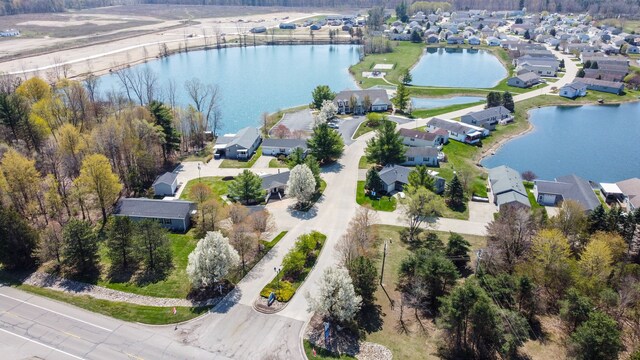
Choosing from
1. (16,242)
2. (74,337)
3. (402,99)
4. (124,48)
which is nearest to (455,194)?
(402,99)

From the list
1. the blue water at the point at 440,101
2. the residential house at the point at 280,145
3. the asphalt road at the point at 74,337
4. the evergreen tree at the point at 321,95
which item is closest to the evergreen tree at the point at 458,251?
the asphalt road at the point at 74,337

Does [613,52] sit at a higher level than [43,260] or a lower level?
higher

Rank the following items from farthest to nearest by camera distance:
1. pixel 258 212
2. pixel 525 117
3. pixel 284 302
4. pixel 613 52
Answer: pixel 613 52 → pixel 525 117 → pixel 258 212 → pixel 284 302

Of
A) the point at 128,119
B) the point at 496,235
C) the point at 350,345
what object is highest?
the point at 128,119

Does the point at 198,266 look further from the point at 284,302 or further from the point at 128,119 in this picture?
the point at 128,119

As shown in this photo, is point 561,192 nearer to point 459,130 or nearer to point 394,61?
point 459,130

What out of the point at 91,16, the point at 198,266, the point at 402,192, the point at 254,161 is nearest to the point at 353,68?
the point at 254,161

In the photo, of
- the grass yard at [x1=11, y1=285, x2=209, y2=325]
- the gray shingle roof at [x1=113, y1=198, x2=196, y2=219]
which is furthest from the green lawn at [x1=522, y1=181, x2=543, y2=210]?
the gray shingle roof at [x1=113, y1=198, x2=196, y2=219]

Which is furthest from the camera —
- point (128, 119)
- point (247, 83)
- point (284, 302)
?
point (247, 83)

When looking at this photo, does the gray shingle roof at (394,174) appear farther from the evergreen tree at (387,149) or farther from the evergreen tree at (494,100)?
the evergreen tree at (494,100)

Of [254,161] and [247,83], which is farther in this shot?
[247,83]
